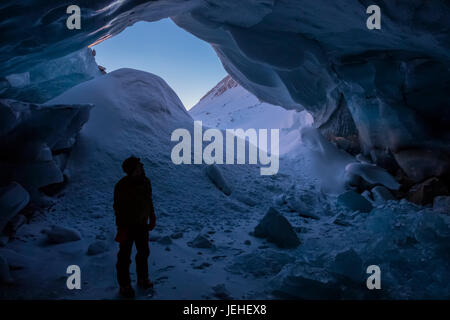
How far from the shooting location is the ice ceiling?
312 centimetres

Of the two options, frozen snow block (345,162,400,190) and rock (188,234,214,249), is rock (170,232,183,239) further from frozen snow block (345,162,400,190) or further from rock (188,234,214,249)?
frozen snow block (345,162,400,190)

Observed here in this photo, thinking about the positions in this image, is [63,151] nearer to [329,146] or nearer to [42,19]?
[42,19]

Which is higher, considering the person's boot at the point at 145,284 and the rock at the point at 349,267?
the rock at the point at 349,267

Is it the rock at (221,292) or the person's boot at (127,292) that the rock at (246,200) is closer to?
the rock at (221,292)

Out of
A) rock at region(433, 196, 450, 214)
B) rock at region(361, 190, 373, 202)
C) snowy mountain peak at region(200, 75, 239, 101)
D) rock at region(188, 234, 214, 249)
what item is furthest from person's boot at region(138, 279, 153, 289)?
snowy mountain peak at region(200, 75, 239, 101)

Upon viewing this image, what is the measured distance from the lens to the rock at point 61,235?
300 centimetres

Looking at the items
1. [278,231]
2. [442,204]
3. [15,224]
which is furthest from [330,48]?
[15,224]

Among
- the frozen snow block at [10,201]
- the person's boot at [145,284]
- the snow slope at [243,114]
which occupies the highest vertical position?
the snow slope at [243,114]

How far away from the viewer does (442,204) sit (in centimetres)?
434

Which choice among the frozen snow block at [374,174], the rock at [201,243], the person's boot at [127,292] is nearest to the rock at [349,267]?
the rock at [201,243]

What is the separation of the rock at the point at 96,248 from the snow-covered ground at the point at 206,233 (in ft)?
0.05

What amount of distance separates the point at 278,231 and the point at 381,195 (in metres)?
3.09

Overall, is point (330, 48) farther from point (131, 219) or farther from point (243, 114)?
point (243, 114)
